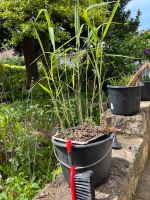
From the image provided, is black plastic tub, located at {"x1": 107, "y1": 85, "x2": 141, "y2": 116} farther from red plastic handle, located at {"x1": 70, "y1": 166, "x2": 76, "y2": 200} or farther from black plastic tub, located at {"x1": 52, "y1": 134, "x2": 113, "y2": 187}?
red plastic handle, located at {"x1": 70, "y1": 166, "x2": 76, "y2": 200}

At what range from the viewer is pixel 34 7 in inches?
169

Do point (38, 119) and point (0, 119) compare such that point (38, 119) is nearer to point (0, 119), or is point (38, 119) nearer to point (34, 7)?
point (0, 119)

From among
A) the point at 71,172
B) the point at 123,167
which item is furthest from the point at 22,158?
the point at 71,172

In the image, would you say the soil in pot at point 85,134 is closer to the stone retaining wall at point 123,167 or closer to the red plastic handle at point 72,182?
→ the red plastic handle at point 72,182

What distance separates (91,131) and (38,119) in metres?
1.86

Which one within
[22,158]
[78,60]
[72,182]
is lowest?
[22,158]

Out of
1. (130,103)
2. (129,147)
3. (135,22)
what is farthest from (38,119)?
(135,22)

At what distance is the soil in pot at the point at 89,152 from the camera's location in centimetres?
139

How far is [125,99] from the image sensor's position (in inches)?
97.9

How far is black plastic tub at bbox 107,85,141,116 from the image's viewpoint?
247cm

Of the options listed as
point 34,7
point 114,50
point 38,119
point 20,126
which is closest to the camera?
point 20,126

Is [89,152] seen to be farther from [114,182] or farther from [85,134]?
[114,182]

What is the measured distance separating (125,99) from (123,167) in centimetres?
87

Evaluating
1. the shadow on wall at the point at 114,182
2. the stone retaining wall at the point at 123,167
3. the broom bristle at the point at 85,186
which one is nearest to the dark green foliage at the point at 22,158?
the stone retaining wall at the point at 123,167
